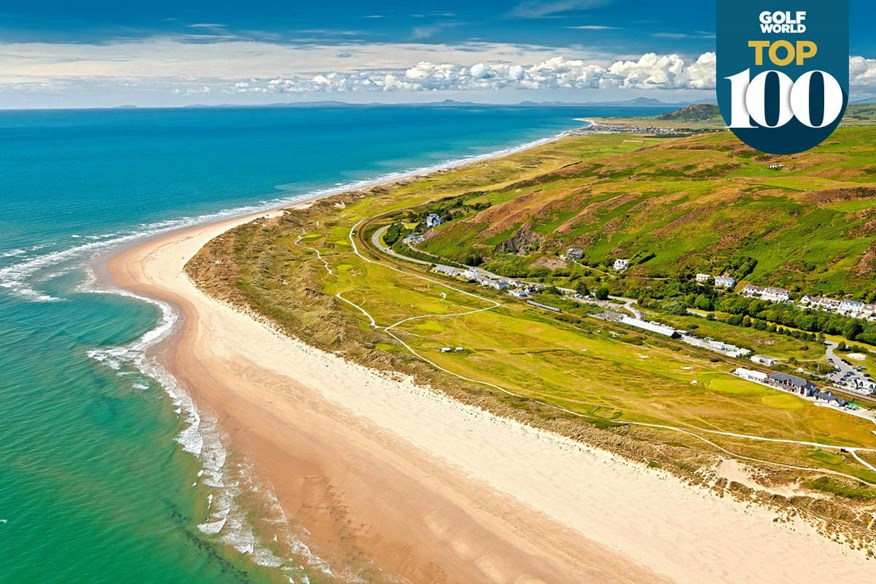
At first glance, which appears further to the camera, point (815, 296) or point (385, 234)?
point (385, 234)

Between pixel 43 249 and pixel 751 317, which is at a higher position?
pixel 43 249

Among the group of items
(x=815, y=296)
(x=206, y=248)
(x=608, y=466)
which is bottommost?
(x=608, y=466)

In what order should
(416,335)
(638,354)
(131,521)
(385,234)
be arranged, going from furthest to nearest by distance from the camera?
(385,234) < (416,335) < (638,354) < (131,521)

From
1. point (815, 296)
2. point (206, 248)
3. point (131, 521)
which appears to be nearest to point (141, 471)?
point (131, 521)

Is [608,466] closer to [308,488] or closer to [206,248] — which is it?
[308,488]

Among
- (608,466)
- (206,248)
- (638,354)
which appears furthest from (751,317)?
(206,248)

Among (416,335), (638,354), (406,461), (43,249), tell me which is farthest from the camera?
(43,249)

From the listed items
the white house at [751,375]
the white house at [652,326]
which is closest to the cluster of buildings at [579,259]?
the white house at [652,326]
